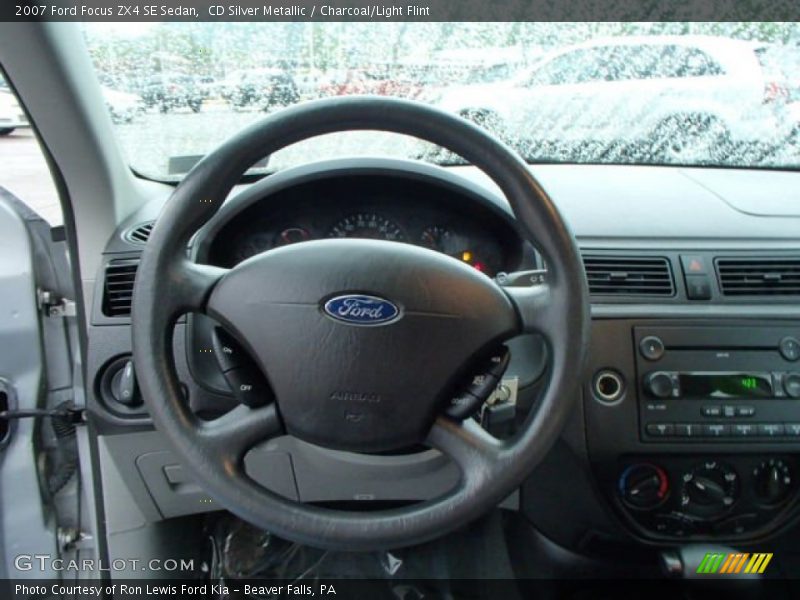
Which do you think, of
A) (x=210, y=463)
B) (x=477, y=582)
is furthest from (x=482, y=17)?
(x=477, y=582)

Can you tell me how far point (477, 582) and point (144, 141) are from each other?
55.3 inches

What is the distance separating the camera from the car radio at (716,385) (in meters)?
1.46

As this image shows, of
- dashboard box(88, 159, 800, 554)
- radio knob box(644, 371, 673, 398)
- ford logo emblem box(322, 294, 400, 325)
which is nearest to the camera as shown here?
ford logo emblem box(322, 294, 400, 325)

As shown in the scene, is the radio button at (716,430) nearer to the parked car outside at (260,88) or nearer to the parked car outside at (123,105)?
the parked car outside at (260,88)

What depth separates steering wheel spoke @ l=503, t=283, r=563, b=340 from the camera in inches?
40.3

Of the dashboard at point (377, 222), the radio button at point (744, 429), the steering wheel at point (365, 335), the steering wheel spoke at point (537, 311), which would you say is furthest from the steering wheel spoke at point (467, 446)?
the radio button at point (744, 429)

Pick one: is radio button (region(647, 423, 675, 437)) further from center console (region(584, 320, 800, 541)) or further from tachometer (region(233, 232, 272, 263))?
tachometer (region(233, 232, 272, 263))

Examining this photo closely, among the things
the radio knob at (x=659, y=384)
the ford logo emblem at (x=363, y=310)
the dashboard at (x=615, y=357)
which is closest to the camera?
the ford logo emblem at (x=363, y=310)

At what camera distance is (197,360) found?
134 cm

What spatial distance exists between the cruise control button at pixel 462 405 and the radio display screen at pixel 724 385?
625 mm

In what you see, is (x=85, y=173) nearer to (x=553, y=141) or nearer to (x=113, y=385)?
(x=113, y=385)

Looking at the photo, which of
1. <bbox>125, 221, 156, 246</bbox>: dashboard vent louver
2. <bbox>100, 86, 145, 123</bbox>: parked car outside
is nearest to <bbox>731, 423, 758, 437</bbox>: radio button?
<bbox>125, 221, 156, 246</bbox>: dashboard vent louver

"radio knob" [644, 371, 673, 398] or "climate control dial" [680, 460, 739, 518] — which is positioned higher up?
"radio knob" [644, 371, 673, 398]

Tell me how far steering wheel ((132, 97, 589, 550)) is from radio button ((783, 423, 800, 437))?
72 cm
